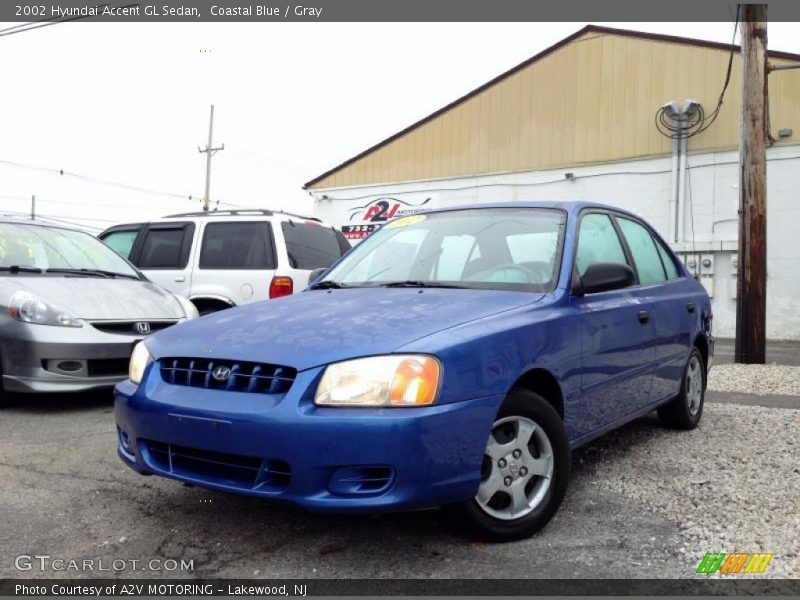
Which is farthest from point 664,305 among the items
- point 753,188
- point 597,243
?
point 753,188

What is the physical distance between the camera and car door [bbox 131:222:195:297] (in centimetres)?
794

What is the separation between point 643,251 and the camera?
15.7ft

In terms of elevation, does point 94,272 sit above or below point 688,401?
above

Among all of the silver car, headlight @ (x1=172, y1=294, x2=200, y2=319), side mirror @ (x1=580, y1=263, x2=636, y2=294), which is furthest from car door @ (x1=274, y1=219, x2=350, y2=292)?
side mirror @ (x1=580, y1=263, x2=636, y2=294)

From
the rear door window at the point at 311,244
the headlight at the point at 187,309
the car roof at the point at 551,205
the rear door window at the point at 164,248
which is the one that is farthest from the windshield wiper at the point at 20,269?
the car roof at the point at 551,205

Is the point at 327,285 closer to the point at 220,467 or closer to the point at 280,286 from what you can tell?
the point at 220,467

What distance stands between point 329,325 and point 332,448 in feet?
1.99

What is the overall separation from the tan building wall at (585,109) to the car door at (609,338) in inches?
517

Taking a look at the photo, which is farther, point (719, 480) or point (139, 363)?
point (719, 480)

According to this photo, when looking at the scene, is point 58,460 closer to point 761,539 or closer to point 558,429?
point 558,429

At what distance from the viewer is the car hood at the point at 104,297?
5781 mm

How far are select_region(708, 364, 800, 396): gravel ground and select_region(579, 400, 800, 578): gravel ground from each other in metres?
1.84

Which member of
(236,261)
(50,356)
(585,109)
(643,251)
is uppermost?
(585,109)

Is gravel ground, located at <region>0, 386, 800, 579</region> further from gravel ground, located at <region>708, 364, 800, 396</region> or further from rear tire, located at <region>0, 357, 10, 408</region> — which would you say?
gravel ground, located at <region>708, 364, 800, 396</region>
